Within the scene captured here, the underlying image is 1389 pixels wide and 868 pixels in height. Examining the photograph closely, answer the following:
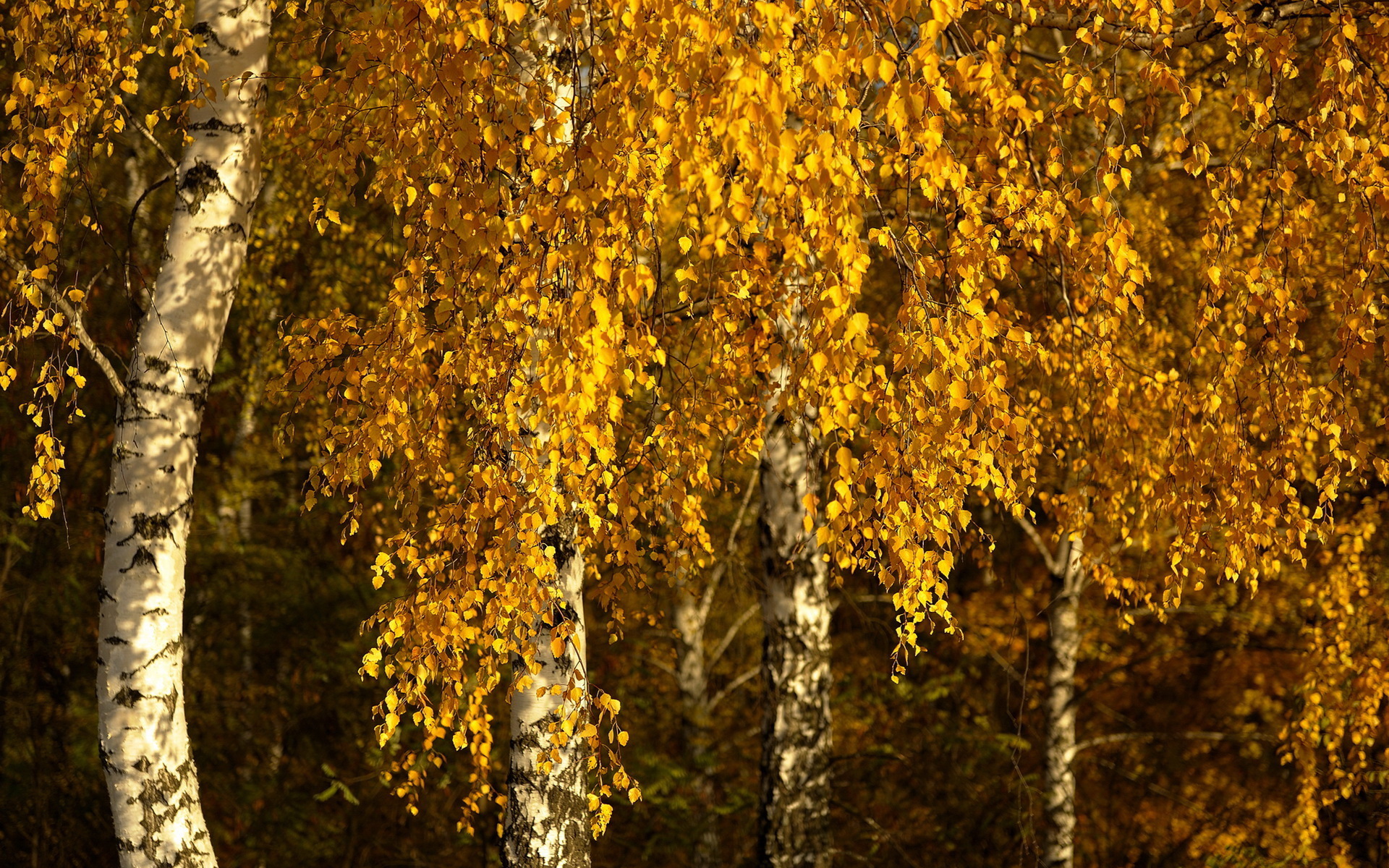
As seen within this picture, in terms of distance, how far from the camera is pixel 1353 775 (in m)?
6.74

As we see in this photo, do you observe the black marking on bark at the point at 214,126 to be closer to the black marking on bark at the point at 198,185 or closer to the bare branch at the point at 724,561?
the black marking on bark at the point at 198,185

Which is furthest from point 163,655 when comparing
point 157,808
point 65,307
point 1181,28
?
point 1181,28

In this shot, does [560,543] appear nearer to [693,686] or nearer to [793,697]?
[793,697]

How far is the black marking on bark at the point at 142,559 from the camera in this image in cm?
361

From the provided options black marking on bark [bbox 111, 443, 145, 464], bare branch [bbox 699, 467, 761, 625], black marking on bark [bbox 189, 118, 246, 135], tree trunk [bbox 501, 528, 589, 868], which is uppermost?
bare branch [bbox 699, 467, 761, 625]

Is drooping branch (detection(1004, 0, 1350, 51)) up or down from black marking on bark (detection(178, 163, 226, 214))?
up

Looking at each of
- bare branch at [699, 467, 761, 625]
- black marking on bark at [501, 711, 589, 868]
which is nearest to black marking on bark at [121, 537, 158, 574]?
black marking on bark at [501, 711, 589, 868]

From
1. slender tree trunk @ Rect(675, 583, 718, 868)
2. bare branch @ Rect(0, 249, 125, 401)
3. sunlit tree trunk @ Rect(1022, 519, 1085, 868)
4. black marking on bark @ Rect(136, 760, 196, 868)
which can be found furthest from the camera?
slender tree trunk @ Rect(675, 583, 718, 868)

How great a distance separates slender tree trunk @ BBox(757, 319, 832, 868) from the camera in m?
5.30

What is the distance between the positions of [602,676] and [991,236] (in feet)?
23.5

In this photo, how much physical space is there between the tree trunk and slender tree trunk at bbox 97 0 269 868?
36.6 inches

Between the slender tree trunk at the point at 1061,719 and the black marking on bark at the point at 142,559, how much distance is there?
18.4 ft

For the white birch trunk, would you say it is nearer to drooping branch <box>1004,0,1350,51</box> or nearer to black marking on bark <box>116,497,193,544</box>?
black marking on bark <box>116,497,193,544</box>

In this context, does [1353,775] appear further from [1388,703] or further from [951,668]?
[951,668]
